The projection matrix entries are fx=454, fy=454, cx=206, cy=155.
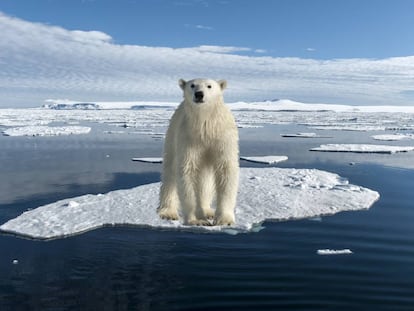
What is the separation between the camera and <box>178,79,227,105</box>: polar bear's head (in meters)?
4.11

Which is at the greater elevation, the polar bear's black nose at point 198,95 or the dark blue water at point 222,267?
the polar bear's black nose at point 198,95

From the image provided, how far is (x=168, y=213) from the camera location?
4934mm

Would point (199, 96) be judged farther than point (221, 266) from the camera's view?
No

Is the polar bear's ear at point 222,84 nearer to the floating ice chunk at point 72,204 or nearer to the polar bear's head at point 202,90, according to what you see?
the polar bear's head at point 202,90

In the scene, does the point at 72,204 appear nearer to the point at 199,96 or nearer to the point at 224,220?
the point at 224,220

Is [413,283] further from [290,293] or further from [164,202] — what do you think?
[164,202]

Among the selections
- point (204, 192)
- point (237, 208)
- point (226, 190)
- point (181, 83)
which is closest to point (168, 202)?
point (204, 192)

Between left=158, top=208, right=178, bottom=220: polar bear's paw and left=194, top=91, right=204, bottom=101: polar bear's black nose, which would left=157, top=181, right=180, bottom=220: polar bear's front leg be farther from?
left=194, top=91, right=204, bottom=101: polar bear's black nose

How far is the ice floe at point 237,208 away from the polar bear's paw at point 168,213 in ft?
18.8

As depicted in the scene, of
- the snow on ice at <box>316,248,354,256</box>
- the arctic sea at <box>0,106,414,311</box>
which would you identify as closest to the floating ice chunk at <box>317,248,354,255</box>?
the snow on ice at <box>316,248,354,256</box>

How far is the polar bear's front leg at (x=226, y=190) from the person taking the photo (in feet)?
14.7

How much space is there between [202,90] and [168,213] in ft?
5.01

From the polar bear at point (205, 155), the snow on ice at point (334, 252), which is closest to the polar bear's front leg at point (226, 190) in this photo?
the polar bear at point (205, 155)

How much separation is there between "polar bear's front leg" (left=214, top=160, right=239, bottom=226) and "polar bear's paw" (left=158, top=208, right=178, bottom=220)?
0.58 metres
